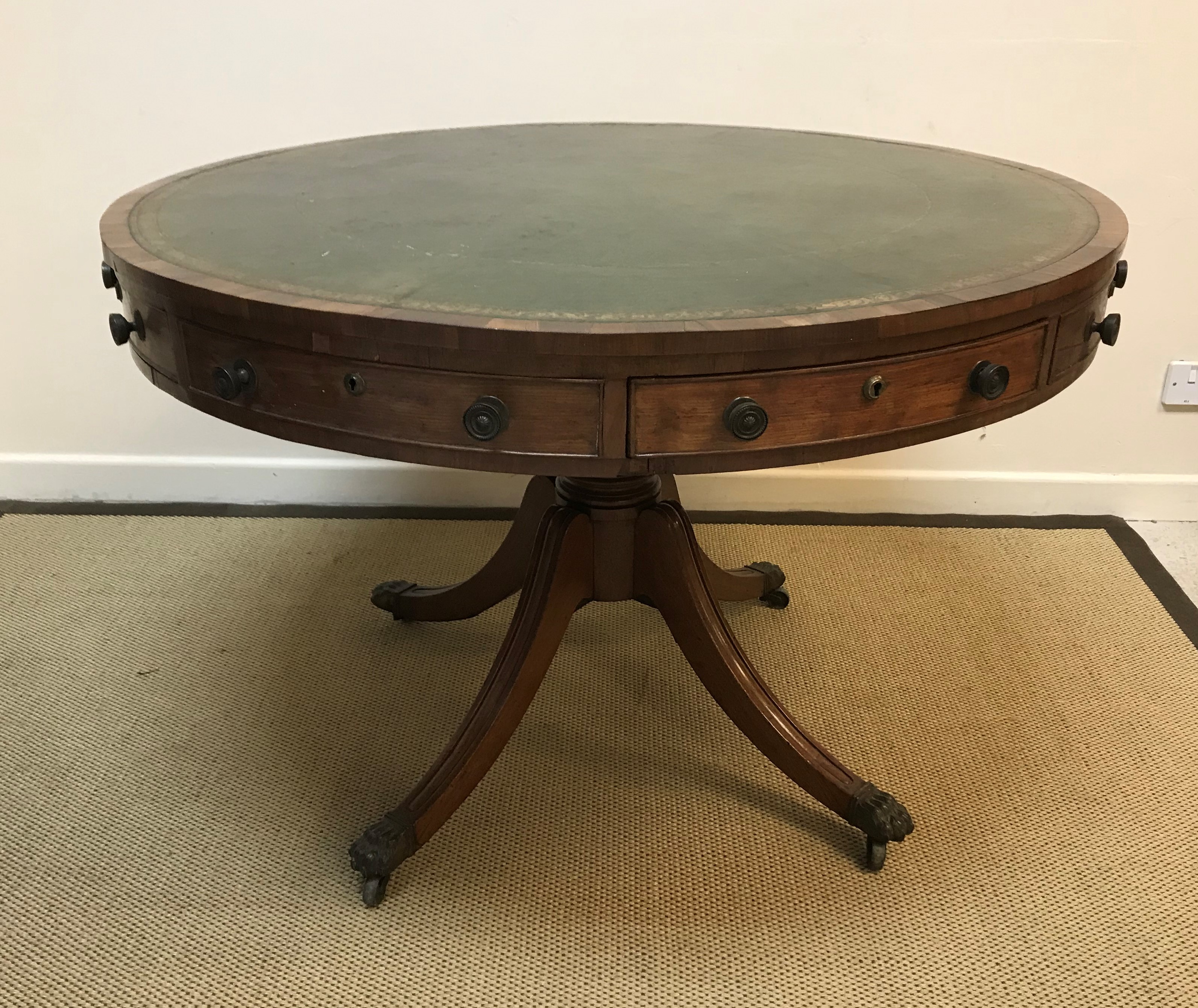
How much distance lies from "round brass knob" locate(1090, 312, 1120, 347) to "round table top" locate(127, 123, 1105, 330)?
0.29 feet

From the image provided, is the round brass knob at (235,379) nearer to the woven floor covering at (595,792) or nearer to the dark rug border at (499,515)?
the woven floor covering at (595,792)

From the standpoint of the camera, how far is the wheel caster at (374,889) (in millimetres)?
1370

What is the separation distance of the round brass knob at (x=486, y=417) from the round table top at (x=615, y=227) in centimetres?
8

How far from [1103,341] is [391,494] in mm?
1697

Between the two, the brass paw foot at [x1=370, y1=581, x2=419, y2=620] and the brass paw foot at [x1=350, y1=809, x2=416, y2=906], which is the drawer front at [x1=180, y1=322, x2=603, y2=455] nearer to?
the brass paw foot at [x1=350, y1=809, x2=416, y2=906]

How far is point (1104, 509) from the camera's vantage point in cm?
240

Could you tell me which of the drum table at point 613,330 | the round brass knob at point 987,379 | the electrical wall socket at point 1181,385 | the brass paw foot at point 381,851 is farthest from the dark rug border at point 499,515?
the round brass knob at point 987,379

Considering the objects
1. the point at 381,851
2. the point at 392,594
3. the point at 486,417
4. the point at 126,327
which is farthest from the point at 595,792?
the point at 126,327

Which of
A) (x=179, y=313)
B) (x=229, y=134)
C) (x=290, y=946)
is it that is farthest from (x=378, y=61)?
(x=290, y=946)

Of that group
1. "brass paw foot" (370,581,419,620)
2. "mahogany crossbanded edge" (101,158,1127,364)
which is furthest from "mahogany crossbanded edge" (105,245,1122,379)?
"brass paw foot" (370,581,419,620)

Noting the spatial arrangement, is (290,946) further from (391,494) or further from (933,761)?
(391,494)

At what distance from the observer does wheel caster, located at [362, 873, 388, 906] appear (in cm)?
137

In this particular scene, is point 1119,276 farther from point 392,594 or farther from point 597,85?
point 392,594

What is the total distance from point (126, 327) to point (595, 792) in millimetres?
950
